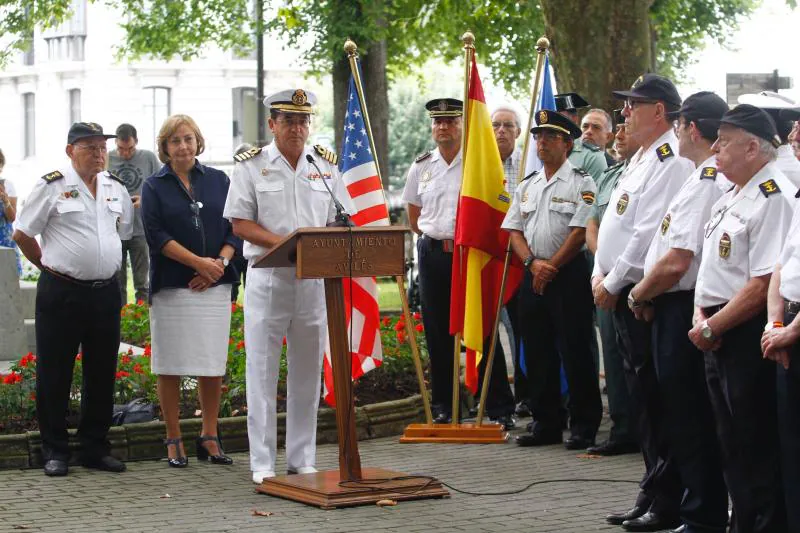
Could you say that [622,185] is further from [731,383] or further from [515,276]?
[515,276]

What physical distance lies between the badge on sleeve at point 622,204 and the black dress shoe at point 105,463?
3.77m

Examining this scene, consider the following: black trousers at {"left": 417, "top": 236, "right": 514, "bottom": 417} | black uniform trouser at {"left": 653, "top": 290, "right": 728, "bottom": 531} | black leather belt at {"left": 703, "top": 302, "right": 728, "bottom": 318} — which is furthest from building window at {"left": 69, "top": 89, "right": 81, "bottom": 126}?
black leather belt at {"left": 703, "top": 302, "right": 728, "bottom": 318}

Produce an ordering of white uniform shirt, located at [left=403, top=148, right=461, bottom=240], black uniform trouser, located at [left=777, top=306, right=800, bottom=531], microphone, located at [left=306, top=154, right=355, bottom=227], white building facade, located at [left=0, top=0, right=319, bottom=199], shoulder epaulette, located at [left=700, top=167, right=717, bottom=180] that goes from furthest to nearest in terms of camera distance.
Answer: white building facade, located at [left=0, top=0, right=319, bottom=199] < white uniform shirt, located at [left=403, top=148, right=461, bottom=240] < microphone, located at [left=306, top=154, right=355, bottom=227] < shoulder epaulette, located at [left=700, top=167, right=717, bottom=180] < black uniform trouser, located at [left=777, top=306, right=800, bottom=531]

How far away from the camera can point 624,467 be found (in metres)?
9.19

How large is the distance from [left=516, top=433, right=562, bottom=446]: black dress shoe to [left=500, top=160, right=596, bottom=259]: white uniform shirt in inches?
51.1

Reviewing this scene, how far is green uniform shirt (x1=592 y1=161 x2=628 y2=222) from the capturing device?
9.49m

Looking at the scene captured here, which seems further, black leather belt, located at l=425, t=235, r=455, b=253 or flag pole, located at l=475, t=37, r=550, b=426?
black leather belt, located at l=425, t=235, r=455, b=253

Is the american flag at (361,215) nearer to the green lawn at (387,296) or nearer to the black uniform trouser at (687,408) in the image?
the black uniform trouser at (687,408)

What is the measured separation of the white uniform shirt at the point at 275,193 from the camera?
28.5 feet

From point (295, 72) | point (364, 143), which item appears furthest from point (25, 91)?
point (364, 143)

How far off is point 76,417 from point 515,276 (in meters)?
3.42

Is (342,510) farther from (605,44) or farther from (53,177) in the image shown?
(605,44)

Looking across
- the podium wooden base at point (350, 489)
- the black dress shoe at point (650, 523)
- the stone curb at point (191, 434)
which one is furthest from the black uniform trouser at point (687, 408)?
the stone curb at point (191, 434)

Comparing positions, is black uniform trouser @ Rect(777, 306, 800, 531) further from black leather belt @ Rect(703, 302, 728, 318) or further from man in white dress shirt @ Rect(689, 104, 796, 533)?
black leather belt @ Rect(703, 302, 728, 318)
